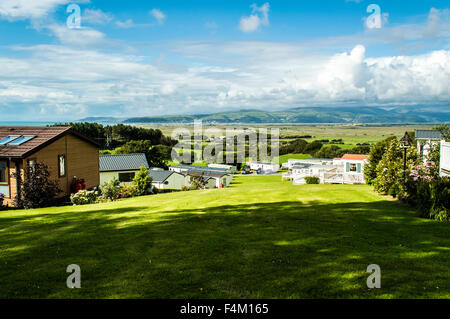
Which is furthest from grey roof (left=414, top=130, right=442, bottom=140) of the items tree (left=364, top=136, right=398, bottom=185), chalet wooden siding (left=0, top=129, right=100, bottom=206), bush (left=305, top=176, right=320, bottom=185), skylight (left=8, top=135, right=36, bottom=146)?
skylight (left=8, top=135, right=36, bottom=146)

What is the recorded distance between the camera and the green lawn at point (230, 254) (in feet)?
17.7

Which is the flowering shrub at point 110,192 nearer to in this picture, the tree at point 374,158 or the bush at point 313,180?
the tree at point 374,158

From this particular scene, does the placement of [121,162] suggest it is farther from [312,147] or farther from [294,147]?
[294,147]

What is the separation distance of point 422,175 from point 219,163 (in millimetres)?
91884

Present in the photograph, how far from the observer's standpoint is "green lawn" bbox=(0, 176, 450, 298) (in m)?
5.40

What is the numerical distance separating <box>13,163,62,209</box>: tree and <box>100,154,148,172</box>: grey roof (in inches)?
806

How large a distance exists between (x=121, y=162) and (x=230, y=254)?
120 ft

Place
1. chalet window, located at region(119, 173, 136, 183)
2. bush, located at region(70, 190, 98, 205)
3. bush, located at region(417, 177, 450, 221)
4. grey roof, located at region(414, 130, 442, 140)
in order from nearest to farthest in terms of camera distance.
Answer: bush, located at region(417, 177, 450, 221), bush, located at region(70, 190, 98, 205), grey roof, located at region(414, 130, 442, 140), chalet window, located at region(119, 173, 136, 183)

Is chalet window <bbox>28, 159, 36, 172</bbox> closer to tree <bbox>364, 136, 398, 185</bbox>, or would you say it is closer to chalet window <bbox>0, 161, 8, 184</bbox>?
chalet window <bbox>0, 161, 8, 184</bbox>

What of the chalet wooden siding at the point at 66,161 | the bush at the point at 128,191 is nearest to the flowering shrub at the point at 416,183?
the bush at the point at 128,191

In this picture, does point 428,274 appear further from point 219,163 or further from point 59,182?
point 219,163

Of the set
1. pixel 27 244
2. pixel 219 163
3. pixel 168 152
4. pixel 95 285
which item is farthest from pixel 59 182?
pixel 219 163

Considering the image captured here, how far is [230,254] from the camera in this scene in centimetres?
708
